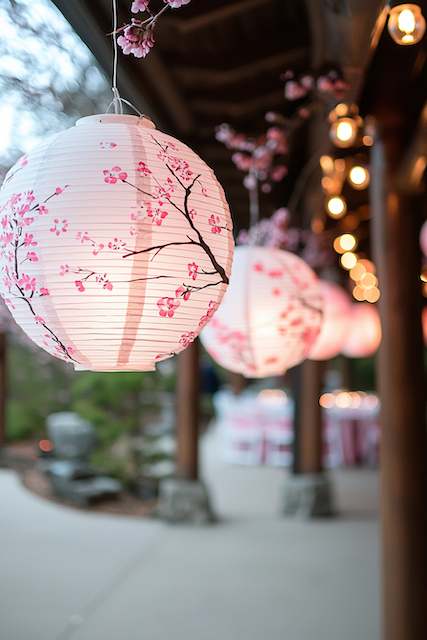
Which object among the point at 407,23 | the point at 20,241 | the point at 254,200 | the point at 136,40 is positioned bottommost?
the point at 20,241

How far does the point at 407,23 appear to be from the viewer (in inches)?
72.4

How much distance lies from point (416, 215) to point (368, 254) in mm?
5505

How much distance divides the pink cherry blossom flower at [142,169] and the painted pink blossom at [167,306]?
0.72 ft

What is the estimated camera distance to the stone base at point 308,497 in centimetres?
539

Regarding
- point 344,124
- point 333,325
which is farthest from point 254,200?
point 333,325

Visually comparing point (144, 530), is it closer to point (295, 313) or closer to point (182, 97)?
point (182, 97)

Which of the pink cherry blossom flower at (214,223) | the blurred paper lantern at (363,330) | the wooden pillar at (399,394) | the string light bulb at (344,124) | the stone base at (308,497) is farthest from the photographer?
the blurred paper lantern at (363,330)

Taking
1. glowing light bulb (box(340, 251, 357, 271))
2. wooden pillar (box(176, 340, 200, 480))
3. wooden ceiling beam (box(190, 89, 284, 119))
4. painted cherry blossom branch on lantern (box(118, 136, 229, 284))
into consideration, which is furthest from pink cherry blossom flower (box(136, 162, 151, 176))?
glowing light bulb (box(340, 251, 357, 271))

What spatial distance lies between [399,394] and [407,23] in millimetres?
1425

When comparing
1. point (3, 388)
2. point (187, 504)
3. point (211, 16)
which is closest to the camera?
point (211, 16)

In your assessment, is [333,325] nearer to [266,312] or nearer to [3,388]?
[266,312]

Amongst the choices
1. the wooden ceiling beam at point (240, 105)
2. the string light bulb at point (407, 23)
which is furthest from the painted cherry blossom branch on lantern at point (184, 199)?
the wooden ceiling beam at point (240, 105)

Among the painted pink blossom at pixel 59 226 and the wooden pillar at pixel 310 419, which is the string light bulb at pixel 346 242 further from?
the painted pink blossom at pixel 59 226

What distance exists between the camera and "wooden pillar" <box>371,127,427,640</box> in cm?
251
